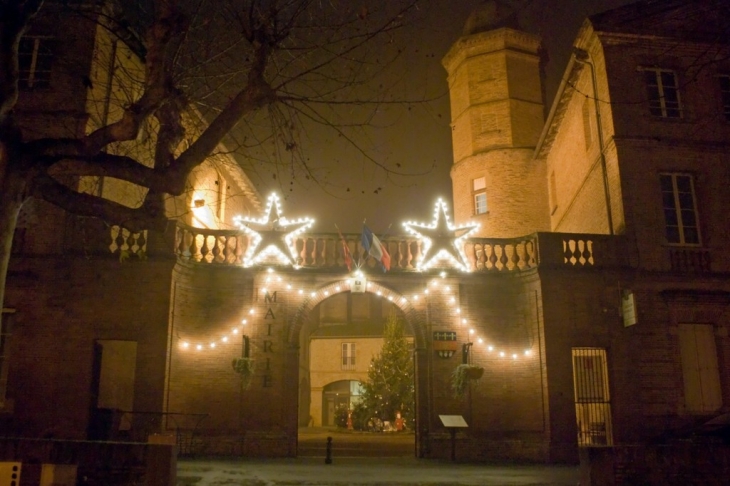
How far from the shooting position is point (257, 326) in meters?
17.0

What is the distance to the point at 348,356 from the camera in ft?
139

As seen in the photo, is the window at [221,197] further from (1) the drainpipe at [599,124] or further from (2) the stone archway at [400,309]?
(1) the drainpipe at [599,124]

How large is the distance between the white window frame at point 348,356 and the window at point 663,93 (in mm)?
27982

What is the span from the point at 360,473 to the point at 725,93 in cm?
1478

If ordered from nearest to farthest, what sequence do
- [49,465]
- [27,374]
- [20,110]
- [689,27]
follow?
[49,465]
[27,374]
[20,110]
[689,27]

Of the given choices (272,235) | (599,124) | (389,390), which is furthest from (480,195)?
(389,390)

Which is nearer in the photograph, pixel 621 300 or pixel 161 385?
pixel 161 385

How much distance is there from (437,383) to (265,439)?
15.3 feet

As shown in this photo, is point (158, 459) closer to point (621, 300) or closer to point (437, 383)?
point (437, 383)

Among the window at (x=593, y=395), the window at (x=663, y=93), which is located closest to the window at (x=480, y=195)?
the window at (x=663, y=93)

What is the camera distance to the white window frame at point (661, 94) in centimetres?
1831

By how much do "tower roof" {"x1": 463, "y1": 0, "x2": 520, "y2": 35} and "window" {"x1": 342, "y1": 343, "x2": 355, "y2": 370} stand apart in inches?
892

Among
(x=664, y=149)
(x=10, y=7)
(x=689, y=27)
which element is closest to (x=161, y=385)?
(x=10, y=7)

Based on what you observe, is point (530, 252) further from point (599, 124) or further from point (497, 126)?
point (497, 126)
